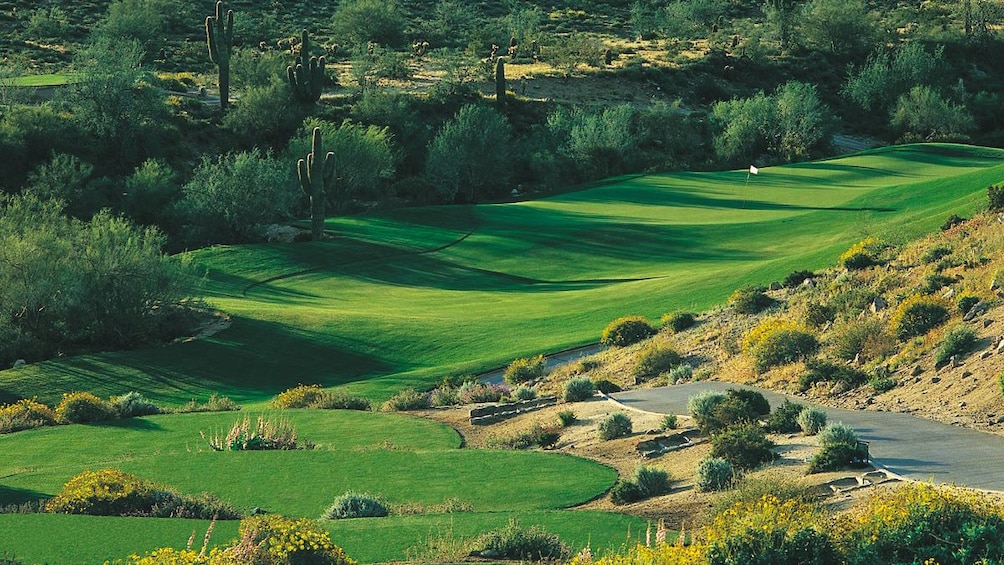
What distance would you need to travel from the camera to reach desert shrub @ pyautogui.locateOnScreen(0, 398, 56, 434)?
3059cm

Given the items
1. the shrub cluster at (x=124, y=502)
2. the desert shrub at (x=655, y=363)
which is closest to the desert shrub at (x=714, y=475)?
the shrub cluster at (x=124, y=502)

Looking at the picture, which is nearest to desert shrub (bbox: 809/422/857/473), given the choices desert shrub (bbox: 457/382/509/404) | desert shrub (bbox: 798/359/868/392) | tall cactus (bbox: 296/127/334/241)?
desert shrub (bbox: 798/359/868/392)

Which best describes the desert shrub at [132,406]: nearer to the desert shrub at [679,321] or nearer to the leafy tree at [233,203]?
the desert shrub at [679,321]

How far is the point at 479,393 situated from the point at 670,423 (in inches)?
365

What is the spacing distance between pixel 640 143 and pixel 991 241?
58034 millimetres

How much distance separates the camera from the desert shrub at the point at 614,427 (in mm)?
26025

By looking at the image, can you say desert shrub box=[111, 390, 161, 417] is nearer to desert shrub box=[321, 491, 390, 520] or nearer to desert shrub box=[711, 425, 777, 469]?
desert shrub box=[321, 491, 390, 520]

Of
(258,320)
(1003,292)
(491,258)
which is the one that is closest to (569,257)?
(491,258)

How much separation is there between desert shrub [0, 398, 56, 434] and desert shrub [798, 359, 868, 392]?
1806 cm

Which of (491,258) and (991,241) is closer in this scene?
(991,241)

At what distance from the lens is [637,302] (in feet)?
149

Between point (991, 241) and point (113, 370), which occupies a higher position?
point (991, 241)

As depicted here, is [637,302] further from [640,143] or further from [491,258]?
[640,143]

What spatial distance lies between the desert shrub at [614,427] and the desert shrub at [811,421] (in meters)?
4.19
